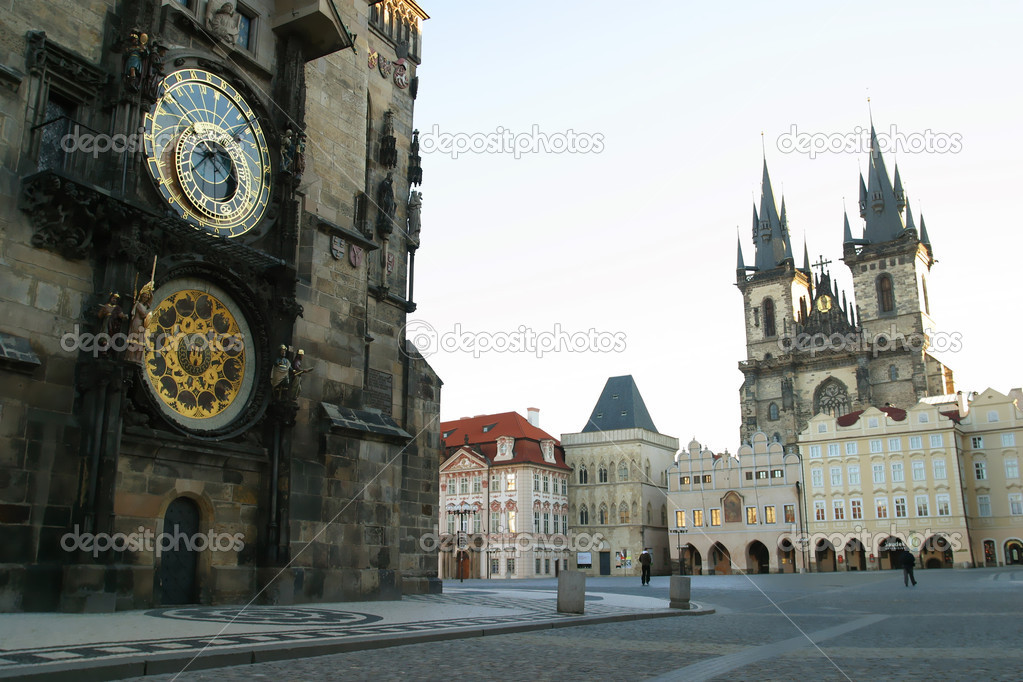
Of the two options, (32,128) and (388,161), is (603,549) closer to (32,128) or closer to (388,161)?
(388,161)

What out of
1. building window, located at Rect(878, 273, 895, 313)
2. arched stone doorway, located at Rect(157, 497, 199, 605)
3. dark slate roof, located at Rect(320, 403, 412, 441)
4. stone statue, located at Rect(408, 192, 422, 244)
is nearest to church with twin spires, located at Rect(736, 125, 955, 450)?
→ building window, located at Rect(878, 273, 895, 313)

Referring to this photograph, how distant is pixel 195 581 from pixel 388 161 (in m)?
13.8

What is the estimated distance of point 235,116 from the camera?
17.3 meters

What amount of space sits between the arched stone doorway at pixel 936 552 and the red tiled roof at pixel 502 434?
102ft

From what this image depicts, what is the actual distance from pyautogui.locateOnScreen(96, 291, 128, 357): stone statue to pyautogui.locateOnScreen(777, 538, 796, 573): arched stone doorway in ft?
215

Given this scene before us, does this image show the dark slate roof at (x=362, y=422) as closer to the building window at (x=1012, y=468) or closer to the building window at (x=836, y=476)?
the building window at (x=836, y=476)

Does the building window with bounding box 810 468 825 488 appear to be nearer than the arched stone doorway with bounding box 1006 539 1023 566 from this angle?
No

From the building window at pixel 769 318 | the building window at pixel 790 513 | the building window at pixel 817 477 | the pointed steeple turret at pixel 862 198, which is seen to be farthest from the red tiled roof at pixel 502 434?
the pointed steeple turret at pixel 862 198

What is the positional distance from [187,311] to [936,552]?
218ft

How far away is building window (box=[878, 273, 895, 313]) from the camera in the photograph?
92.2m

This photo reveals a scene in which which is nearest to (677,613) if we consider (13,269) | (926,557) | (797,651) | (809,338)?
(797,651)

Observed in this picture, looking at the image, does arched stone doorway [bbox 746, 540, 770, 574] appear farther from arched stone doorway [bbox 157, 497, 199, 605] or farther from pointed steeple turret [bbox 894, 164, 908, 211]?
arched stone doorway [bbox 157, 497, 199, 605]

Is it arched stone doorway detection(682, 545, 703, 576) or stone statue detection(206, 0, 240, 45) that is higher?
stone statue detection(206, 0, 240, 45)

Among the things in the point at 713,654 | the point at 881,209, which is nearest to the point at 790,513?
the point at 881,209
